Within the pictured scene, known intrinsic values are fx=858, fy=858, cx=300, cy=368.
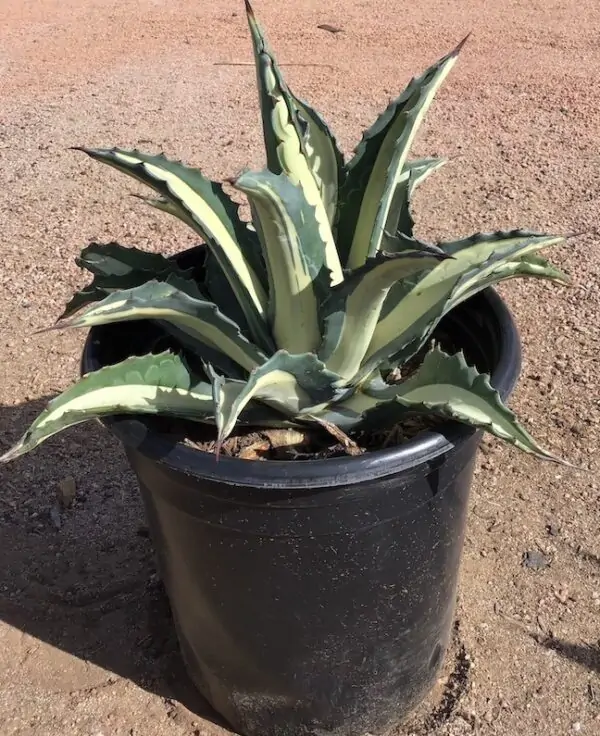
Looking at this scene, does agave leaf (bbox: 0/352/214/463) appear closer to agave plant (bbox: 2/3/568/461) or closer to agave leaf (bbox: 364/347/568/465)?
agave plant (bbox: 2/3/568/461)

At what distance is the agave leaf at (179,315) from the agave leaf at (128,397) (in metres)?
0.06

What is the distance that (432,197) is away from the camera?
330 centimetres

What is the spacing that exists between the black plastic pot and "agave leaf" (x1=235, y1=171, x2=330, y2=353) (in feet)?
0.73

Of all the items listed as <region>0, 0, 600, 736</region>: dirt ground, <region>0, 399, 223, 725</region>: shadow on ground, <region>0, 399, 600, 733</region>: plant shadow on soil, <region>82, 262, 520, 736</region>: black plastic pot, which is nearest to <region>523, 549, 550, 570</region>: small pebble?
<region>0, 0, 600, 736</region>: dirt ground

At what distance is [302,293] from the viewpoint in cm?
121

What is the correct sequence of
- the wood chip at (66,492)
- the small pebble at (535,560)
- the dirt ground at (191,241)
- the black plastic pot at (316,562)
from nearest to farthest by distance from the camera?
the black plastic pot at (316,562) → the dirt ground at (191,241) → the small pebble at (535,560) → the wood chip at (66,492)

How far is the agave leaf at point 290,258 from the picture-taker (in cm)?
107

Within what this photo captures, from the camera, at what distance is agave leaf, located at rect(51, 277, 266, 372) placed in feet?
3.69

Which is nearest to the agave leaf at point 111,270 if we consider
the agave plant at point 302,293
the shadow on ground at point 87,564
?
the agave plant at point 302,293

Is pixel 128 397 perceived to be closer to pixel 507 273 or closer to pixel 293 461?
pixel 293 461

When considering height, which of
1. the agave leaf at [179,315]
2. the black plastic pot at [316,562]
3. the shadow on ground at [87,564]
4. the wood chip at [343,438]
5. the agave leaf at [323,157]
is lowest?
the shadow on ground at [87,564]

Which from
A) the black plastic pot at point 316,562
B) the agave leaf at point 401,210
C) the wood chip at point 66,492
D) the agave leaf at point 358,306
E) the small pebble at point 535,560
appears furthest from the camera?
the wood chip at point 66,492

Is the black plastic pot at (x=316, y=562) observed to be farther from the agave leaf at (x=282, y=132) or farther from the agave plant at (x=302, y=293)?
the agave leaf at (x=282, y=132)

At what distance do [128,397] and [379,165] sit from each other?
1.58 feet
